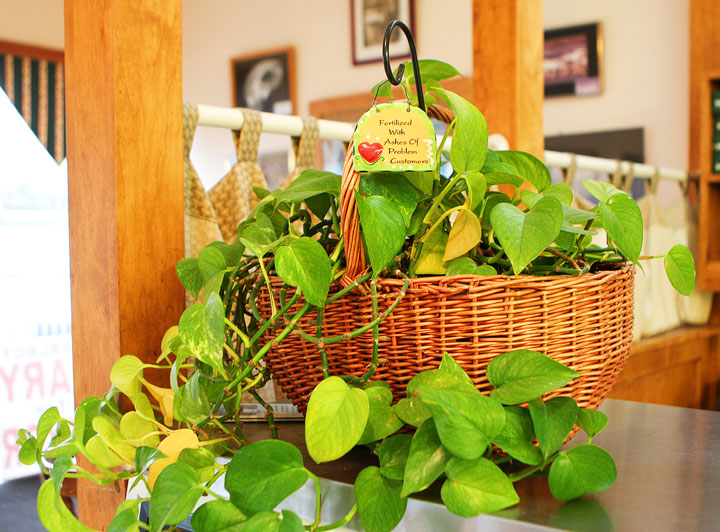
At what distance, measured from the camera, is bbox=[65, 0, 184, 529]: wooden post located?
74 cm

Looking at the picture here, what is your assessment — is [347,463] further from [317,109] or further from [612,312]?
[317,109]

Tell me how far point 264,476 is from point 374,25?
10.2 feet

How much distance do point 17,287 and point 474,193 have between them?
308cm

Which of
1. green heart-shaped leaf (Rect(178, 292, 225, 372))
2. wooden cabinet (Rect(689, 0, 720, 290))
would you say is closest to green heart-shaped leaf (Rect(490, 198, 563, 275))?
green heart-shaped leaf (Rect(178, 292, 225, 372))

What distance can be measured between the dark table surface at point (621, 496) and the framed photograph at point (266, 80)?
3.07 metres

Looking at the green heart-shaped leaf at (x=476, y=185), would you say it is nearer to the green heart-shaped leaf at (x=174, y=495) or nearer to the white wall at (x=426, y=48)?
the green heart-shaped leaf at (x=174, y=495)

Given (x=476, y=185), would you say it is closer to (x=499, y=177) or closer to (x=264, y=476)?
(x=499, y=177)

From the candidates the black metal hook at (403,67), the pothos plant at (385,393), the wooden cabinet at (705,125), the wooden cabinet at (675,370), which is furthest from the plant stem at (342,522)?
the wooden cabinet at (705,125)

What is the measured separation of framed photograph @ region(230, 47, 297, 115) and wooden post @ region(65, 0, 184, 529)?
2.79 metres

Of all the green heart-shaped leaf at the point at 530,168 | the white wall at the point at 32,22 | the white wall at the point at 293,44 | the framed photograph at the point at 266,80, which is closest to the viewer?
the green heart-shaped leaf at the point at 530,168

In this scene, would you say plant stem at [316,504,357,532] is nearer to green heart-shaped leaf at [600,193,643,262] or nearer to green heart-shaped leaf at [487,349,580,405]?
green heart-shaped leaf at [487,349,580,405]

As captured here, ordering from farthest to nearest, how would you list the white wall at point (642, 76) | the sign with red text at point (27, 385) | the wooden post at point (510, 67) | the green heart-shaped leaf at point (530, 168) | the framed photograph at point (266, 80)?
the framed photograph at point (266, 80) → the sign with red text at point (27, 385) → the white wall at point (642, 76) → the wooden post at point (510, 67) → the green heart-shaped leaf at point (530, 168)

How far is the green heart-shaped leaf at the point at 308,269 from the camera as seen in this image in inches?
19.9

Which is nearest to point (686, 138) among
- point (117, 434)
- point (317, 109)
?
point (317, 109)
